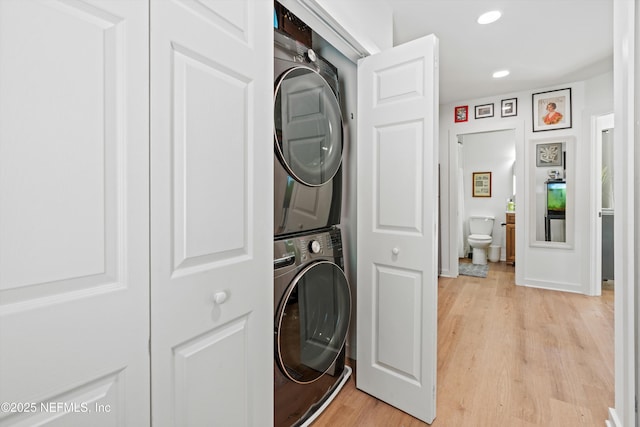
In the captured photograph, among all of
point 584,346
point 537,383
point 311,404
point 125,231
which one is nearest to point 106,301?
point 125,231

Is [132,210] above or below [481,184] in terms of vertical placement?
below

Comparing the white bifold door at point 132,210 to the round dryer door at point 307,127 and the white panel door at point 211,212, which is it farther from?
the round dryer door at point 307,127

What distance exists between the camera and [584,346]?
2.41 meters

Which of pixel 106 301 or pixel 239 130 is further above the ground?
pixel 239 130

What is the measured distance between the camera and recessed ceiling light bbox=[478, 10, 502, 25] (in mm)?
2385

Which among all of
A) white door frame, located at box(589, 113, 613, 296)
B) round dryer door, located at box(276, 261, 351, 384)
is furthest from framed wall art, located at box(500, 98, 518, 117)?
round dryer door, located at box(276, 261, 351, 384)

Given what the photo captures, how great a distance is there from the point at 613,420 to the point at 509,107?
3833 mm

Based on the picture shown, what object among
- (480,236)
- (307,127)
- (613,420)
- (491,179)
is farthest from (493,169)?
(307,127)

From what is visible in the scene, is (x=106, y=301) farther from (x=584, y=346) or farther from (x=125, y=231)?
(x=584, y=346)

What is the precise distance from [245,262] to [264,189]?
0.27 metres

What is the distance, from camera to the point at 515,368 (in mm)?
2100

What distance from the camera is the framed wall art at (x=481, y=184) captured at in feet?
19.2

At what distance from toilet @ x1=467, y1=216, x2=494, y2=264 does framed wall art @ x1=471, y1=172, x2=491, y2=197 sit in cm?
47

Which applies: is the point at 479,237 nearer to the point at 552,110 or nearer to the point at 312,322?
the point at 552,110
